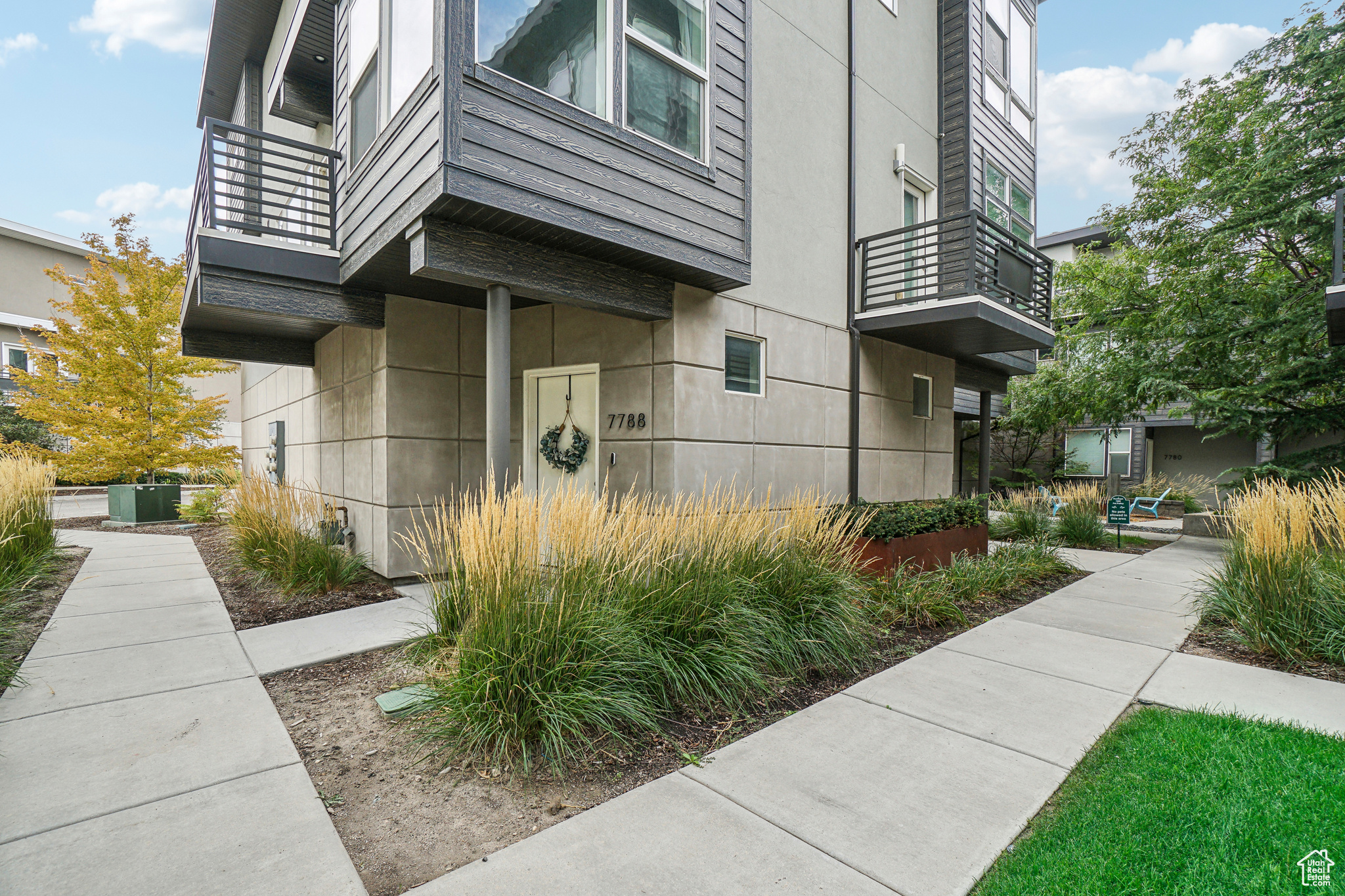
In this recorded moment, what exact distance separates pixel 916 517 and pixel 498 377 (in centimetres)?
521

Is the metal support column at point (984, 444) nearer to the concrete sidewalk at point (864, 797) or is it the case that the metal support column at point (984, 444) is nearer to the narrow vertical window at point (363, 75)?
the concrete sidewalk at point (864, 797)

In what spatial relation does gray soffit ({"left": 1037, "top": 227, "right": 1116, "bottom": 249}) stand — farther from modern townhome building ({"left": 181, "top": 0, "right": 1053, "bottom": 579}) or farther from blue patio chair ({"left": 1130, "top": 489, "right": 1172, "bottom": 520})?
modern townhome building ({"left": 181, "top": 0, "right": 1053, "bottom": 579})

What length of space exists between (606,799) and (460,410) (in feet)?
17.8

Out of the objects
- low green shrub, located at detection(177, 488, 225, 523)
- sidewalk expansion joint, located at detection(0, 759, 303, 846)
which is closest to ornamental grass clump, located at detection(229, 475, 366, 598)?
sidewalk expansion joint, located at detection(0, 759, 303, 846)

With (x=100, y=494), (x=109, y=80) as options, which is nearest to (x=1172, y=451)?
(x=100, y=494)

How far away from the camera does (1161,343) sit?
11273mm

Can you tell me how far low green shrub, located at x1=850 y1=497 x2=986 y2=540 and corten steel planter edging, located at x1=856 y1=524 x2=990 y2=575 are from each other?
59 mm

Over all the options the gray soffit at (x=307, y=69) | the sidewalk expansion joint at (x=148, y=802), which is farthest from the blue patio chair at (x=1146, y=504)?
the gray soffit at (x=307, y=69)

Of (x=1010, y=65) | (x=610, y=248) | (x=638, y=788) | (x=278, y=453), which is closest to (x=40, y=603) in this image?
(x=278, y=453)

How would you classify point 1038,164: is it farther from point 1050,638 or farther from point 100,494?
point 100,494

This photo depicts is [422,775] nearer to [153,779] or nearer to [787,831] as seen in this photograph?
[153,779]

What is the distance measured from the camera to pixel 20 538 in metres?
6.25

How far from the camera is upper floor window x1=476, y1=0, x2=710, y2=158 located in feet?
15.5

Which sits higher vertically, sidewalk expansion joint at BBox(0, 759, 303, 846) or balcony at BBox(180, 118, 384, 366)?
balcony at BBox(180, 118, 384, 366)
